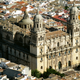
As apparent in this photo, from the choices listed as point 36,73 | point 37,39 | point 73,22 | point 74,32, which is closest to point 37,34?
point 37,39

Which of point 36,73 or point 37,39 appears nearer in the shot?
point 36,73

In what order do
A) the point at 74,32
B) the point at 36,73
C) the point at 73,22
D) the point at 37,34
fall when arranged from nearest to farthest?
1. the point at 37,34
2. the point at 36,73
3. the point at 73,22
4. the point at 74,32

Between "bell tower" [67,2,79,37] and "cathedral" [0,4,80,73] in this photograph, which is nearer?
"cathedral" [0,4,80,73]

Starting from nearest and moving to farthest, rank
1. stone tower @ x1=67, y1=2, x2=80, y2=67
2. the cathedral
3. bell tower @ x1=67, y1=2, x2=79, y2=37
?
Answer: 1. the cathedral
2. bell tower @ x1=67, y1=2, x2=79, y2=37
3. stone tower @ x1=67, y1=2, x2=80, y2=67

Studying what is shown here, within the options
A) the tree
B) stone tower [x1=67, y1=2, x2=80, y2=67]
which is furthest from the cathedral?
the tree

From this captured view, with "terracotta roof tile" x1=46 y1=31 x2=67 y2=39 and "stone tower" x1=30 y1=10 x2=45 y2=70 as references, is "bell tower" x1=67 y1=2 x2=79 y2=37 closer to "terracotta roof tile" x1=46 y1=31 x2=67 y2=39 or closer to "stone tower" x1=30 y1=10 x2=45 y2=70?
"terracotta roof tile" x1=46 y1=31 x2=67 y2=39

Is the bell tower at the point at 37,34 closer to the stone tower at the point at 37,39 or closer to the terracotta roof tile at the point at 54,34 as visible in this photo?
the stone tower at the point at 37,39

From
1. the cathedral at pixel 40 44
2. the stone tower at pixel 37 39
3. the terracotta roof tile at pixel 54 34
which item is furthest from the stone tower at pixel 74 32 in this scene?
the stone tower at pixel 37 39

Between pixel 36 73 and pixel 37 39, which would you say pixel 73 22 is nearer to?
pixel 37 39

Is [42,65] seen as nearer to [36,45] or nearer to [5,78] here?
[36,45]
